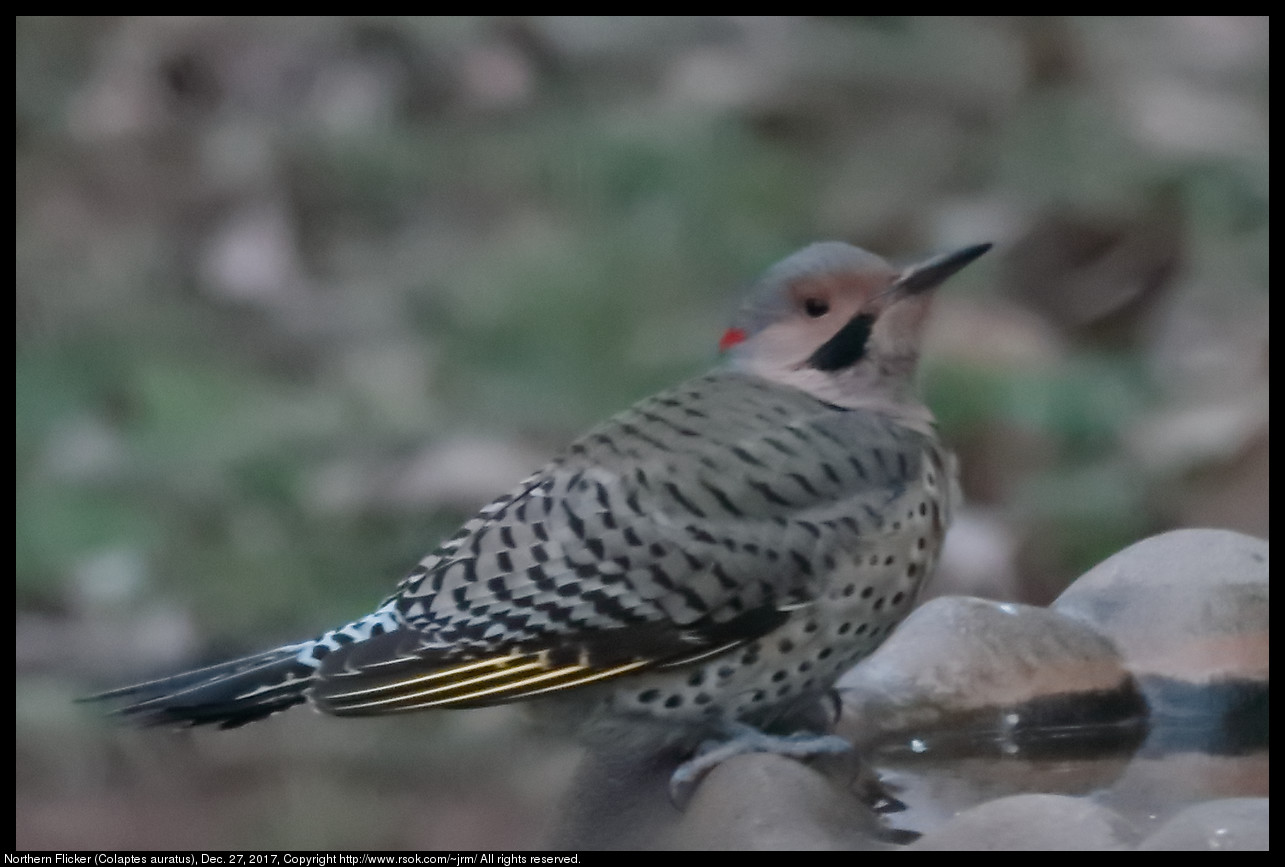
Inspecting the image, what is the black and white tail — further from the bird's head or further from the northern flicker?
the bird's head

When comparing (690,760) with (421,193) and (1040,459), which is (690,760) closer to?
(1040,459)

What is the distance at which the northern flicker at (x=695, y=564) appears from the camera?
150 cm

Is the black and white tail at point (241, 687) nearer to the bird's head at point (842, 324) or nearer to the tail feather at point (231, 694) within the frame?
the tail feather at point (231, 694)

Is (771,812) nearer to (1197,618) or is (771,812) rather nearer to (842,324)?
(842,324)

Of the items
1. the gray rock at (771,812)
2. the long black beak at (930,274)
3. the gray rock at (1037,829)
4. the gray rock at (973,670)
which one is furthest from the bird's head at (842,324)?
the gray rock at (1037,829)

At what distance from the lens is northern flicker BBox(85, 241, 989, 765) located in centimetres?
150

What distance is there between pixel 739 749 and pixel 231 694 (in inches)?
17.1

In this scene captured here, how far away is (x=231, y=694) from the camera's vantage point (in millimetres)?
1492

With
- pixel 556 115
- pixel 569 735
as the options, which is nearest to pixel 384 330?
pixel 556 115

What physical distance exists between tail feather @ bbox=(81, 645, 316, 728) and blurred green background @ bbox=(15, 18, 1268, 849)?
0.47 metres

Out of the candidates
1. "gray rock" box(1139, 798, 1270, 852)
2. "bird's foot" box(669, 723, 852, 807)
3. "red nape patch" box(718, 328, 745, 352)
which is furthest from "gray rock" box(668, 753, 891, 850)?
"red nape patch" box(718, 328, 745, 352)

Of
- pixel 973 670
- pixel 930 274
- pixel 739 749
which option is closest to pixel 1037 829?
pixel 739 749

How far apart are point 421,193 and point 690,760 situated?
2.45 m

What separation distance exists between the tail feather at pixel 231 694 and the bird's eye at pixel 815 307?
56 cm
